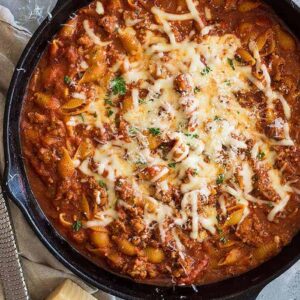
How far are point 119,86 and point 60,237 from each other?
1240 mm

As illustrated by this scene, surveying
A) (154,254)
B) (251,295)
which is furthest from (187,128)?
(251,295)

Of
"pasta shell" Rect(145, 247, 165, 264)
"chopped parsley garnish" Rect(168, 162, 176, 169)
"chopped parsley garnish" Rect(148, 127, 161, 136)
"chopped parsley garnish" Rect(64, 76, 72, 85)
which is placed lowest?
"pasta shell" Rect(145, 247, 165, 264)

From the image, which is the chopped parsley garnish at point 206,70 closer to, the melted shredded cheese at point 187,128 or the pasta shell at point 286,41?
the melted shredded cheese at point 187,128

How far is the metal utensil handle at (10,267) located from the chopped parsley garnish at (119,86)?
1.33 m

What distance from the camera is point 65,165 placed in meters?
4.11

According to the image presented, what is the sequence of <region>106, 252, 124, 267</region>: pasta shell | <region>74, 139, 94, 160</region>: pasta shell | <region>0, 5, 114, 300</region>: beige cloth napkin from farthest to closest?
1. <region>0, 5, 114, 300</region>: beige cloth napkin
2. <region>106, 252, 124, 267</region>: pasta shell
3. <region>74, 139, 94, 160</region>: pasta shell

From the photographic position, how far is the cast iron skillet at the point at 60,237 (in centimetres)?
404

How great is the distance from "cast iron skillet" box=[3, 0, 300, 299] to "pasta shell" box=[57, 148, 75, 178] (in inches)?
12.3

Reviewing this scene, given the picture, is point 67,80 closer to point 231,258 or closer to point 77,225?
point 77,225

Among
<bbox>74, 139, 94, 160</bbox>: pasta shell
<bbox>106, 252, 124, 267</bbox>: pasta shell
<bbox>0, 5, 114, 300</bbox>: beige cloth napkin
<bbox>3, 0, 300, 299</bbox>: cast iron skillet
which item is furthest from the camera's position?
<bbox>0, 5, 114, 300</bbox>: beige cloth napkin

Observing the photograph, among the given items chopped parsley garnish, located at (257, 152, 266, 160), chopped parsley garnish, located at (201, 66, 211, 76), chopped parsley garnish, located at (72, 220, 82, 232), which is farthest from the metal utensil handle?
chopped parsley garnish, located at (257, 152, 266, 160)

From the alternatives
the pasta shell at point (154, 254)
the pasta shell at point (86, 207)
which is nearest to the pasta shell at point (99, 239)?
the pasta shell at point (86, 207)

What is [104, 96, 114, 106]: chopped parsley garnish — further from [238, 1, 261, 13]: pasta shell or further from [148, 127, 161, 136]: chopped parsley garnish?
[238, 1, 261, 13]: pasta shell

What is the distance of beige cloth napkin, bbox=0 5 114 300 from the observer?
4.48 m
